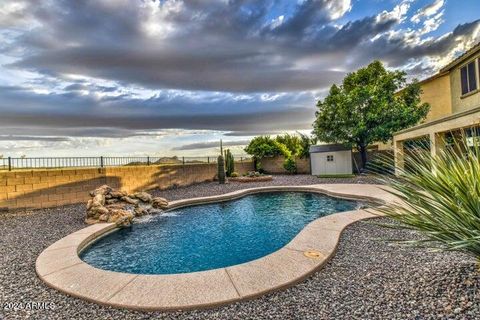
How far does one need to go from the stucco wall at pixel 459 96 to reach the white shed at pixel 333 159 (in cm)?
702

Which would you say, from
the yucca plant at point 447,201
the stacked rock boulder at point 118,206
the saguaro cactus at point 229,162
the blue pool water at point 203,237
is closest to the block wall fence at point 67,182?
the stacked rock boulder at point 118,206

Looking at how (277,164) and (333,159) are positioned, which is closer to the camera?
(333,159)

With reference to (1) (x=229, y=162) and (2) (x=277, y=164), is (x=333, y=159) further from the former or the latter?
(1) (x=229, y=162)

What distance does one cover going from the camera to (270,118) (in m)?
18.3

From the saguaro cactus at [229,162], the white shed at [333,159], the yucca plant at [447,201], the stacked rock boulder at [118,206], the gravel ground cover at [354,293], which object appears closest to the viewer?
the yucca plant at [447,201]

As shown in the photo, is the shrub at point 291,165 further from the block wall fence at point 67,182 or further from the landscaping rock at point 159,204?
the landscaping rock at point 159,204

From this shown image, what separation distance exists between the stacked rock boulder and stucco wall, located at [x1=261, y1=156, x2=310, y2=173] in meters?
14.7

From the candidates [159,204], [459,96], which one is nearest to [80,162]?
[159,204]

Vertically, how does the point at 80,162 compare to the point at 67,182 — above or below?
above

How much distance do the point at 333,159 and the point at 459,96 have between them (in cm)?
831

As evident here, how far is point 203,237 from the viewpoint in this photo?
5.68 metres

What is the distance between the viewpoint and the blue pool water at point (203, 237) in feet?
14.1

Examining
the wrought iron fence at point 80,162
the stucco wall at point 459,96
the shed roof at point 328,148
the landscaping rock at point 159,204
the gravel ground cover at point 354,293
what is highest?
the stucco wall at point 459,96

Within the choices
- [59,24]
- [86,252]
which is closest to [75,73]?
[59,24]
